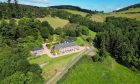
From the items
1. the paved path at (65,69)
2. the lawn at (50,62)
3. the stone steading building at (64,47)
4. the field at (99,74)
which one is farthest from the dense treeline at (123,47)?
the lawn at (50,62)

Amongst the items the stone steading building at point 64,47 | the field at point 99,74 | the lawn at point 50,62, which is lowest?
the field at point 99,74

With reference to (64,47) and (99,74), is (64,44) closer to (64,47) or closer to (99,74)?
(64,47)

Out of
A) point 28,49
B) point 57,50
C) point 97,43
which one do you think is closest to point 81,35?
point 97,43

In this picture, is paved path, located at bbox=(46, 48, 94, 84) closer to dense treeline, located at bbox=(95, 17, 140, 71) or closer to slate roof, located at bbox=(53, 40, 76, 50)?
slate roof, located at bbox=(53, 40, 76, 50)

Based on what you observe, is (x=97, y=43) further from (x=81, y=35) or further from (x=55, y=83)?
(x=55, y=83)

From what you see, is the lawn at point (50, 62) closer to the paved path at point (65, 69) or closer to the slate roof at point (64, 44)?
the paved path at point (65, 69)

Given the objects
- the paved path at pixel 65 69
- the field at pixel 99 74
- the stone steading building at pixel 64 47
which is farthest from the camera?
the stone steading building at pixel 64 47
